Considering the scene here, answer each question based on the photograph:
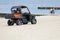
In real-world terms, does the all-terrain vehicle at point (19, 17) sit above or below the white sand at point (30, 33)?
below

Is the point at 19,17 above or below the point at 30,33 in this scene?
below

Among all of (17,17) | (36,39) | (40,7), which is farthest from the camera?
(40,7)

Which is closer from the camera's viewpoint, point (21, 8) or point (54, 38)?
point (54, 38)

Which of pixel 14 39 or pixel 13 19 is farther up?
pixel 14 39

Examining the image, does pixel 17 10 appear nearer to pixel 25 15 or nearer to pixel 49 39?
pixel 25 15

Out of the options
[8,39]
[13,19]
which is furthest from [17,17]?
[8,39]

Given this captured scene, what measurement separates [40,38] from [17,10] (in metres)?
9.48

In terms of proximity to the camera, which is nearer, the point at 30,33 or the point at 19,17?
the point at 30,33

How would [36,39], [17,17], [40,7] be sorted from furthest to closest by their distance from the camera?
1. [40,7]
2. [17,17]
3. [36,39]

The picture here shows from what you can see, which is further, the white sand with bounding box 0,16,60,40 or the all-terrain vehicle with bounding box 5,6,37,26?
the all-terrain vehicle with bounding box 5,6,37,26

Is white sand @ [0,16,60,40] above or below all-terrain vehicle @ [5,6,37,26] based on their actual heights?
above

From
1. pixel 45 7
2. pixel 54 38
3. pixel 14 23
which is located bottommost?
pixel 45 7

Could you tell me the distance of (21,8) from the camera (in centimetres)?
2039

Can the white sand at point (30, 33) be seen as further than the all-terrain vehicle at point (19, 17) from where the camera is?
No
